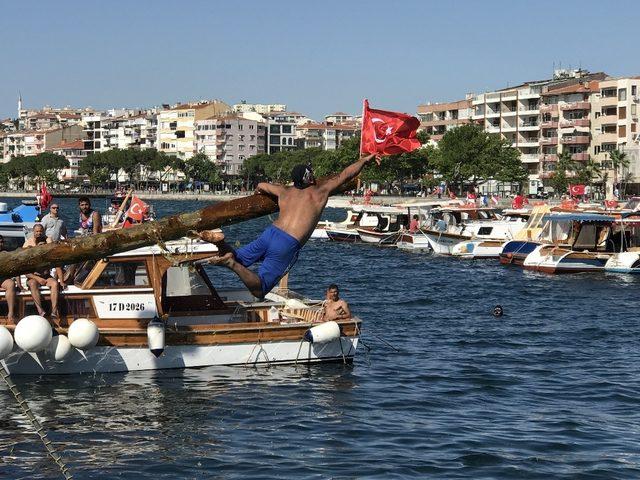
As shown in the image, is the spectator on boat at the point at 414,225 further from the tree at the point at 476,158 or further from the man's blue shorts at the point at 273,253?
the tree at the point at 476,158

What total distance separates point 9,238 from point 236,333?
22.3m

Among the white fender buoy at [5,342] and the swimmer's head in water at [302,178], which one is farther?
the white fender buoy at [5,342]

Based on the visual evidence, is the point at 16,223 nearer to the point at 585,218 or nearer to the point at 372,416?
the point at 585,218

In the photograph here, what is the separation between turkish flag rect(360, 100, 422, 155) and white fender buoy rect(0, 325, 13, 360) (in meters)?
11.5

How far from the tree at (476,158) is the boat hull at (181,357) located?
14128 centimetres

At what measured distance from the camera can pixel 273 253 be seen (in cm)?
1042

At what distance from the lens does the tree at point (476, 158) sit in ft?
541

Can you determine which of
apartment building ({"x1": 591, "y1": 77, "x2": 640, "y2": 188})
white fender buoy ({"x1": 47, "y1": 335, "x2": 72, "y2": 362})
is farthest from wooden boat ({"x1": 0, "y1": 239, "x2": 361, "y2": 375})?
apartment building ({"x1": 591, "y1": 77, "x2": 640, "y2": 188})

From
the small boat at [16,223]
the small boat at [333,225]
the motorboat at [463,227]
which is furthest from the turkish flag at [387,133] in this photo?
the small boat at [333,225]

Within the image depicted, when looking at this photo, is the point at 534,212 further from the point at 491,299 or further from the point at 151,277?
the point at 151,277

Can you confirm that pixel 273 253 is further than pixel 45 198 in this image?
No

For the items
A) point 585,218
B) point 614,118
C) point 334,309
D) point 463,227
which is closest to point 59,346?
point 334,309

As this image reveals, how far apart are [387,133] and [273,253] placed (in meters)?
1.81

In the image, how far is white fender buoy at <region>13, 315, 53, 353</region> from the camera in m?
21.0
